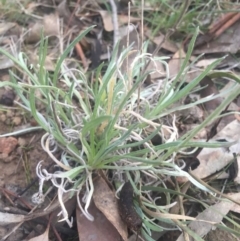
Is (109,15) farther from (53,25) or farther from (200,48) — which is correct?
(200,48)

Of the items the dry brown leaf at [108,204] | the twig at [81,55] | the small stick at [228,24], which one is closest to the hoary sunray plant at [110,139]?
the dry brown leaf at [108,204]

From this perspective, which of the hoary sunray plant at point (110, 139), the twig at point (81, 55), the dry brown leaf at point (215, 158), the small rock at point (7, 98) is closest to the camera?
the hoary sunray plant at point (110, 139)

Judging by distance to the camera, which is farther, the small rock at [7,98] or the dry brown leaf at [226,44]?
the dry brown leaf at [226,44]

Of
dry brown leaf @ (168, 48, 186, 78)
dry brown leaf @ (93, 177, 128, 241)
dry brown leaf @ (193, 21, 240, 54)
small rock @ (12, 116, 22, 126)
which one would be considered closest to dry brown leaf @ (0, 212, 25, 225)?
dry brown leaf @ (93, 177, 128, 241)

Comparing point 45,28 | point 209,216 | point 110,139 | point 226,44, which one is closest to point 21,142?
point 110,139

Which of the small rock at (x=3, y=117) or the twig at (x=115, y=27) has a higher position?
the twig at (x=115, y=27)

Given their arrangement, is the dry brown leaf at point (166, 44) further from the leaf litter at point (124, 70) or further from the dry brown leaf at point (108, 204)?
the dry brown leaf at point (108, 204)

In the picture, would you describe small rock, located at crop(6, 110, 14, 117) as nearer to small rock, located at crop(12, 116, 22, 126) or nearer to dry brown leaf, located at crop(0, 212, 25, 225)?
small rock, located at crop(12, 116, 22, 126)
